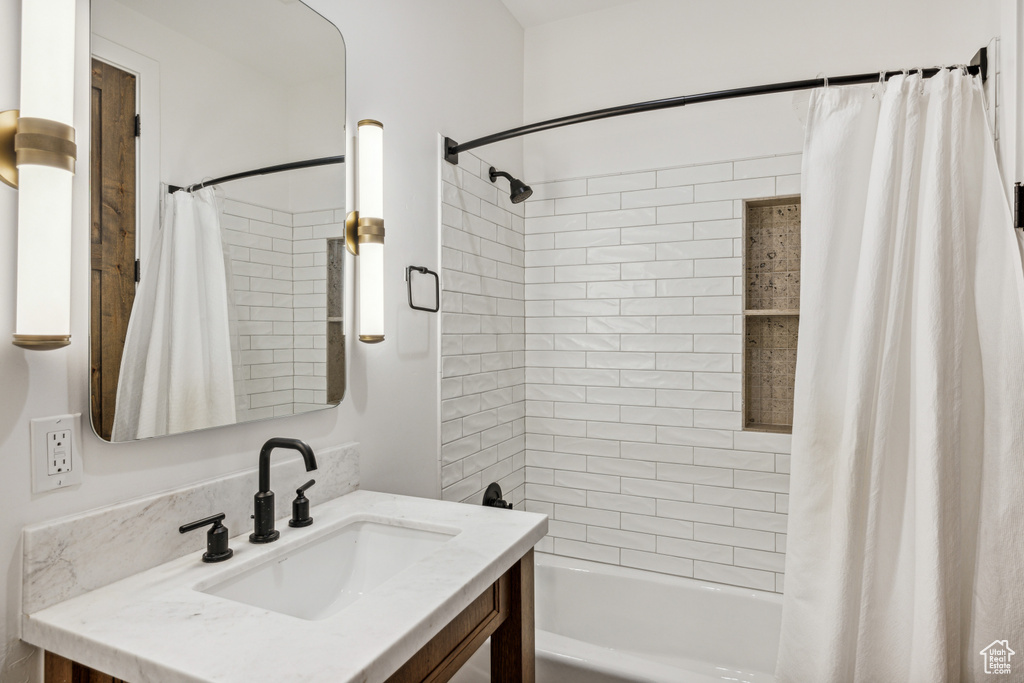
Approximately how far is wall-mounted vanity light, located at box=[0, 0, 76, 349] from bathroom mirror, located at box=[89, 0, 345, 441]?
10 cm

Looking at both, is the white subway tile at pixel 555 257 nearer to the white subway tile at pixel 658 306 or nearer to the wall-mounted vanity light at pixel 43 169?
the white subway tile at pixel 658 306

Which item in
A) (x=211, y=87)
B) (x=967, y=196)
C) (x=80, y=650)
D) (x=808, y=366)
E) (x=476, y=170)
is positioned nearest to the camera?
(x=80, y=650)

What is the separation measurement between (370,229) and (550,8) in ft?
5.35

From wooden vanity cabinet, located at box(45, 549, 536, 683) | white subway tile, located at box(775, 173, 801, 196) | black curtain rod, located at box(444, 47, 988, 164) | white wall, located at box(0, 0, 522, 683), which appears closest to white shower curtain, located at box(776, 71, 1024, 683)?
black curtain rod, located at box(444, 47, 988, 164)

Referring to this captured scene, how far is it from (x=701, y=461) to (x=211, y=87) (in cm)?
207

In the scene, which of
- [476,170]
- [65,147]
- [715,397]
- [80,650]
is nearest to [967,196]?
[715,397]

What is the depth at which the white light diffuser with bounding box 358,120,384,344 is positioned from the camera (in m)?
1.45

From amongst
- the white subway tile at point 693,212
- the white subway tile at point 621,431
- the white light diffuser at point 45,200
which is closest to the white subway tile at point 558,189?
the white subway tile at point 693,212

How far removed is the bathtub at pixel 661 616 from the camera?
6.45ft

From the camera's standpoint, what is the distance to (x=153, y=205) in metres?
1.00

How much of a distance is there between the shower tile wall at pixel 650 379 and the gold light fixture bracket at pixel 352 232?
3.94 feet

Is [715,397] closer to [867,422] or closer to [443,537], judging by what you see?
[867,422]

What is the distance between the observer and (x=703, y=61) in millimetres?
2256

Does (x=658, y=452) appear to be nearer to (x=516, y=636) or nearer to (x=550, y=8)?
(x=516, y=636)
